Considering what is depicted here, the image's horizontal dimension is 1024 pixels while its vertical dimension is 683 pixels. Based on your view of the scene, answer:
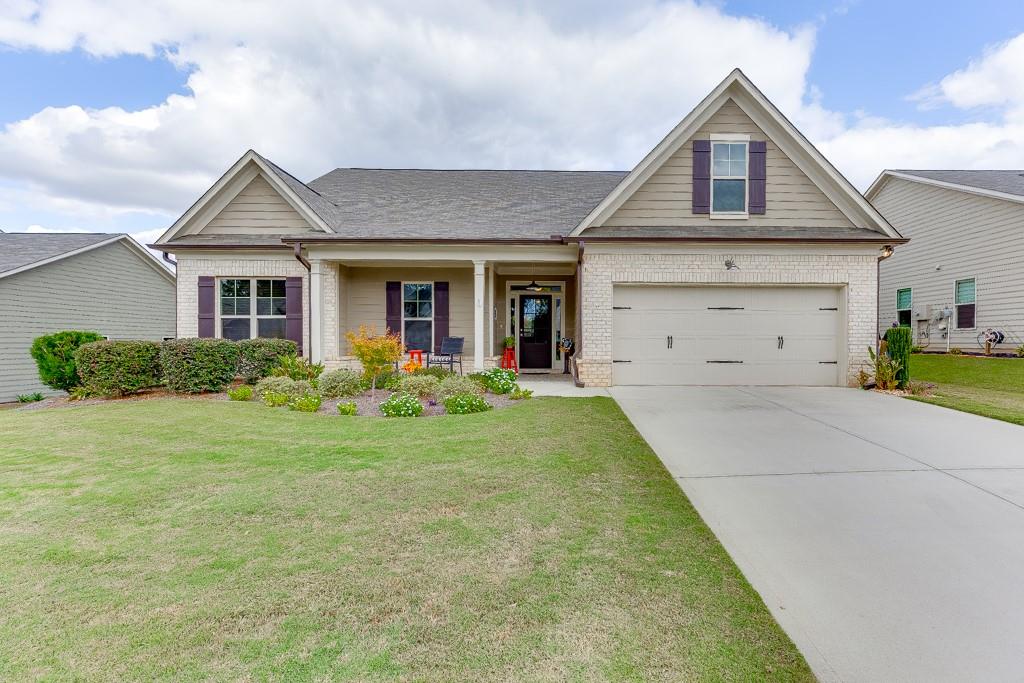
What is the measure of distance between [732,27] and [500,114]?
8814mm

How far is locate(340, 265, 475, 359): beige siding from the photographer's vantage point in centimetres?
1212

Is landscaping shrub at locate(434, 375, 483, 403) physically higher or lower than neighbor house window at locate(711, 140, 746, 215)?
lower

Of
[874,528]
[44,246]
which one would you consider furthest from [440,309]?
[44,246]

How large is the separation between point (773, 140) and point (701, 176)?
1.75 meters

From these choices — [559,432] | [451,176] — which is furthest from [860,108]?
[559,432]

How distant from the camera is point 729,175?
1038 cm

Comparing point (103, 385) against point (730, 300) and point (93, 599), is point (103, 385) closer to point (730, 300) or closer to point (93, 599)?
point (93, 599)

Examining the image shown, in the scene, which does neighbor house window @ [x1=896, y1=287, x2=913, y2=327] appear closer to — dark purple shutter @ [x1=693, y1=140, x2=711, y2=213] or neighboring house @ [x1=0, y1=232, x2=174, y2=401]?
dark purple shutter @ [x1=693, y1=140, x2=711, y2=213]

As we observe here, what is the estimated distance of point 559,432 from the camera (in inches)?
230

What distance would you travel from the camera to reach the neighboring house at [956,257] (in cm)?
1276

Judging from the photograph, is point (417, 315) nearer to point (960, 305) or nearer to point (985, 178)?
point (960, 305)

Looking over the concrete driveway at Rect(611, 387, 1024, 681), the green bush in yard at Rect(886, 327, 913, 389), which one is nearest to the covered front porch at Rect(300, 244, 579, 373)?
the concrete driveway at Rect(611, 387, 1024, 681)

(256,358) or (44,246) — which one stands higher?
(44,246)

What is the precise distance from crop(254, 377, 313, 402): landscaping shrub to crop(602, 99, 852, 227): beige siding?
23.2ft
